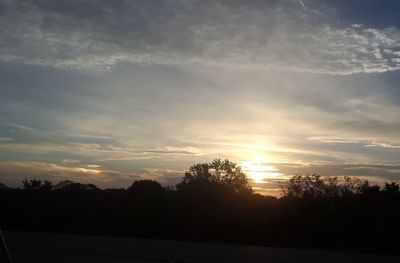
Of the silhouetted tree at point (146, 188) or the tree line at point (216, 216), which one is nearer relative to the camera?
the tree line at point (216, 216)

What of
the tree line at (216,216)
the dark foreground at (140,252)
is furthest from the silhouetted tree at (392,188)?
the dark foreground at (140,252)

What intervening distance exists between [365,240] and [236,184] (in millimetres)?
26928

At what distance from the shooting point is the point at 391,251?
22344mm

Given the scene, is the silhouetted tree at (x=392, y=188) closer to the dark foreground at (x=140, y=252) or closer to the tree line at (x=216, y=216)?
the tree line at (x=216, y=216)

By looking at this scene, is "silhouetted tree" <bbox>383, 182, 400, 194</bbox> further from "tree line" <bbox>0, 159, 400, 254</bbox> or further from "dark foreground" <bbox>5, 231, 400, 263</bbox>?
"dark foreground" <bbox>5, 231, 400, 263</bbox>

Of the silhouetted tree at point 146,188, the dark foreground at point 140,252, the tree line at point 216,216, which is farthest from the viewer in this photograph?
the silhouetted tree at point 146,188

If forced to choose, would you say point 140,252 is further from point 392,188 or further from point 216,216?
point 392,188

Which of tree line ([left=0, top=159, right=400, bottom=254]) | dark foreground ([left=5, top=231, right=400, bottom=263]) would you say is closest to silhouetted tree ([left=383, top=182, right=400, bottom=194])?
tree line ([left=0, top=159, right=400, bottom=254])

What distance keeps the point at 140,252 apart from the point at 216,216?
437 inches

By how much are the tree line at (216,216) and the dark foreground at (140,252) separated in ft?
13.1

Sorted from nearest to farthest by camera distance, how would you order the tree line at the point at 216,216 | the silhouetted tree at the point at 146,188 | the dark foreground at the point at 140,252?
the dark foreground at the point at 140,252, the tree line at the point at 216,216, the silhouetted tree at the point at 146,188

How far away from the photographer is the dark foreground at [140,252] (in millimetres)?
15410

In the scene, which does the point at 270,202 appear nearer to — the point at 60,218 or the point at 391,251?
the point at 391,251

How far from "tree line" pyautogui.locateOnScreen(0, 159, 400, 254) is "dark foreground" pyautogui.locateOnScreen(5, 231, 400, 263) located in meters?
3.98
